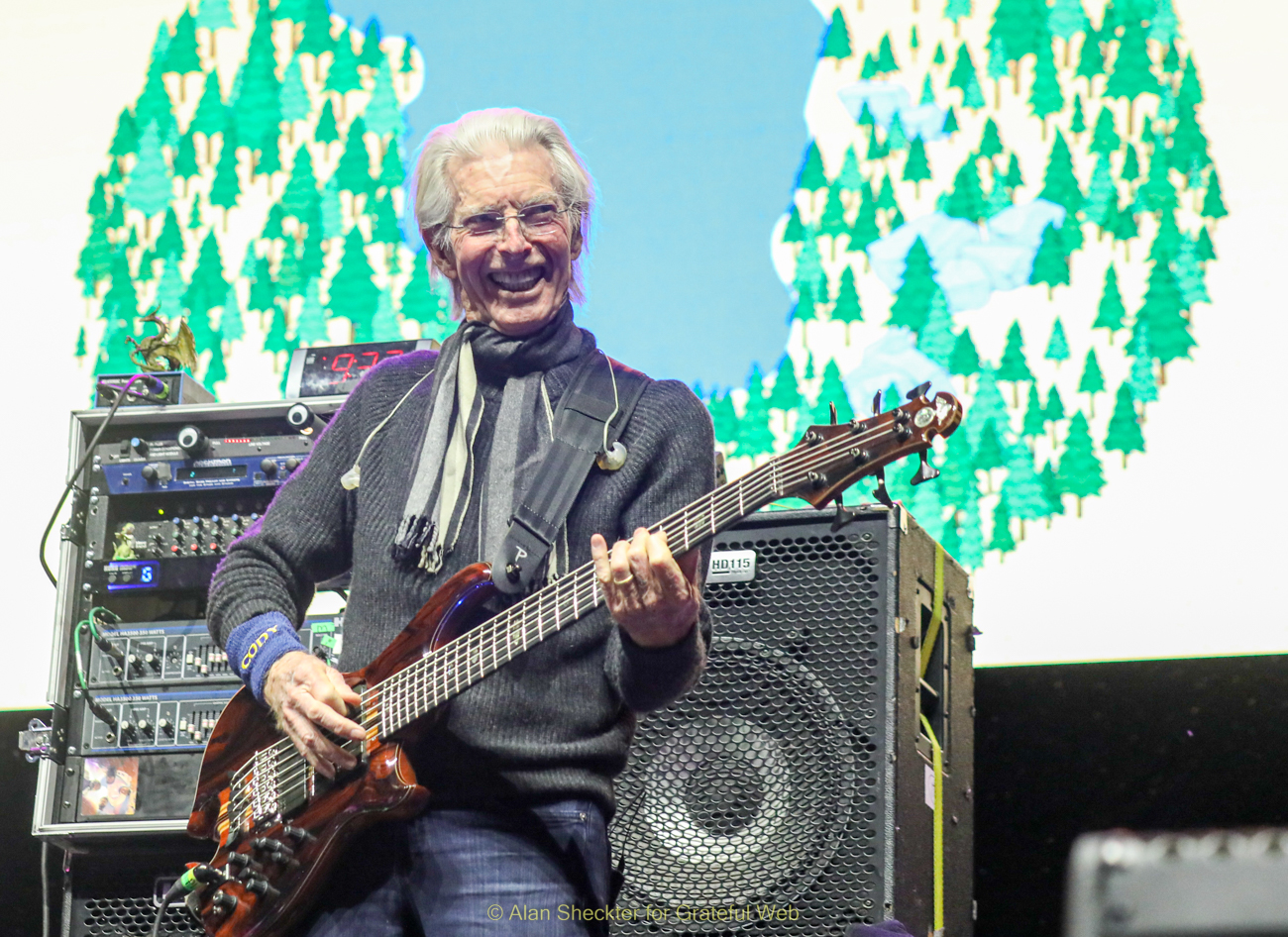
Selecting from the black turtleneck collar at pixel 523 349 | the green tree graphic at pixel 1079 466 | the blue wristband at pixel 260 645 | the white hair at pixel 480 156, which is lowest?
the blue wristband at pixel 260 645

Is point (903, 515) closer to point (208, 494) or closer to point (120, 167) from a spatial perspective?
point (208, 494)

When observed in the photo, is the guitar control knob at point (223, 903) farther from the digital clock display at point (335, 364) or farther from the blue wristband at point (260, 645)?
the digital clock display at point (335, 364)

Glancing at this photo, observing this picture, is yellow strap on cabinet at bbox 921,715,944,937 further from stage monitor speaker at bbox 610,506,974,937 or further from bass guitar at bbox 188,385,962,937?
bass guitar at bbox 188,385,962,937

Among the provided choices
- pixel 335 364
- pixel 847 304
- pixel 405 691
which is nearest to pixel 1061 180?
pixel 847 304

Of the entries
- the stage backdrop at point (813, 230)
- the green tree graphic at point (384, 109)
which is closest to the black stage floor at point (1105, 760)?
the stage backdrop at point (813, 230)

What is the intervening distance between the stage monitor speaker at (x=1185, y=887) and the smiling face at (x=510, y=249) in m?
1.28

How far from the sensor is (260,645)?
1.58 metres

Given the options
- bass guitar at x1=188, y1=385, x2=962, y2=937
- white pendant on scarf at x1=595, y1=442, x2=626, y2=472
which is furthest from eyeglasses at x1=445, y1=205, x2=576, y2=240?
bass guitar at x1=188, y1=385, x2=962, y2=937

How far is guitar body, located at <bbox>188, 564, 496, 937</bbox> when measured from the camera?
4.76 ft

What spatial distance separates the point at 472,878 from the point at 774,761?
0.79m

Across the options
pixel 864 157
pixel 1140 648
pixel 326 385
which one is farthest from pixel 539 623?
pixel 864 157

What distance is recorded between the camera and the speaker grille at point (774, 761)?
2.03m

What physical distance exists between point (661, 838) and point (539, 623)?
0.72 m

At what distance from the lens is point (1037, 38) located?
117 inches
